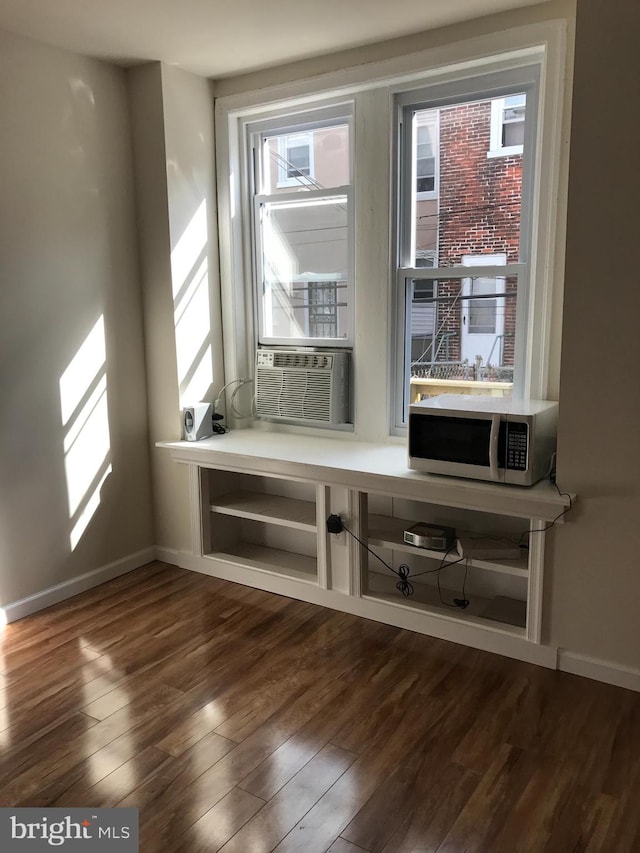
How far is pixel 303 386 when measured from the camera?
3.70 meters

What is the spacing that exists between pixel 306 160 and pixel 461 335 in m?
1.29

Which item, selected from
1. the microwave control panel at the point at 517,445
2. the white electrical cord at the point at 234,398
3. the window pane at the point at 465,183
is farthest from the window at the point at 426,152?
the white electrical cord at the point at 234,398

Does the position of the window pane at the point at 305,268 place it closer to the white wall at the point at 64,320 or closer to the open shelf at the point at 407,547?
the white wall at the point at 64,320

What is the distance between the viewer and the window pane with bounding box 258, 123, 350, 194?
11.7 ft

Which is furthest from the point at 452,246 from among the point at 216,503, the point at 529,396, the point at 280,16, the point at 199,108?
the point at 216,503

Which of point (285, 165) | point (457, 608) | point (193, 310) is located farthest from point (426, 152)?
point (457, 608)

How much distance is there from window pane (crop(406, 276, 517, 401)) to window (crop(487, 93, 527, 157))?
56 centimetres

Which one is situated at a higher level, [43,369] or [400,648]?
[43,369]

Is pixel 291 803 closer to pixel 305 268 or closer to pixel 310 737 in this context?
pixel 310 737

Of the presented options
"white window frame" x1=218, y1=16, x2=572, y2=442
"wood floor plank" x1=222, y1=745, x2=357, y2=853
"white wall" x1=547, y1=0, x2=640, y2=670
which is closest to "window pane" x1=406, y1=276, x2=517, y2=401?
"white window frame" x1=218, y1=16, x2=572, y2=442

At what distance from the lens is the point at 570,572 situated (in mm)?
2654

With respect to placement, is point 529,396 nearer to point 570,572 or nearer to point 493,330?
point 493,330

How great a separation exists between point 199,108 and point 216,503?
2.10 metres

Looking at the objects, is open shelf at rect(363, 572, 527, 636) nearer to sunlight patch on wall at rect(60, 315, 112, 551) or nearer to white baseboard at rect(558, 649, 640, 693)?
white baseboard at rect(558, 649, 640, 693)
